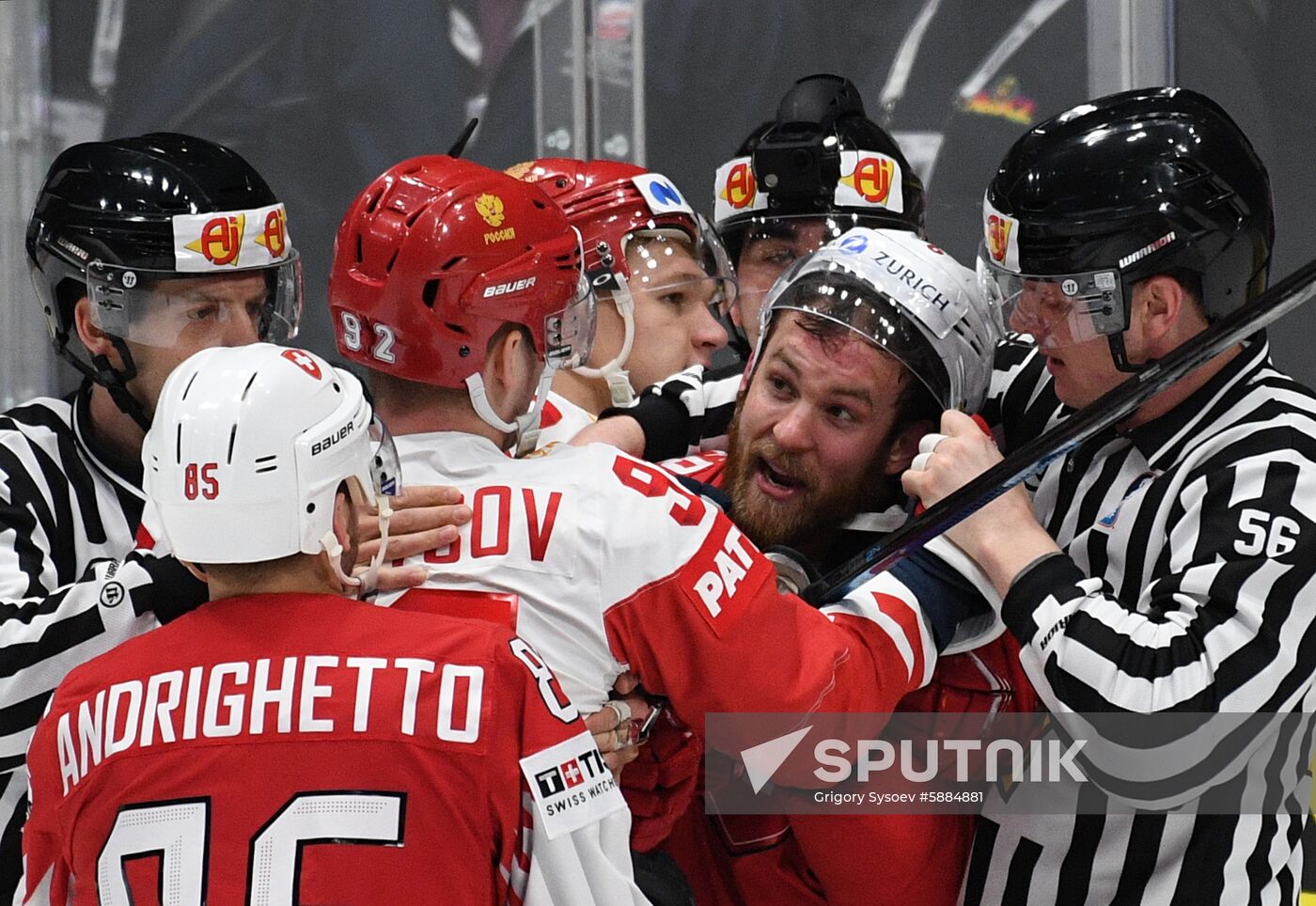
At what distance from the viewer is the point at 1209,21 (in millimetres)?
4605

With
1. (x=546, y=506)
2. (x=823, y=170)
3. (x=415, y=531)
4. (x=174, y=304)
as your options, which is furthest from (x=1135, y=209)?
(x=174, y=304)

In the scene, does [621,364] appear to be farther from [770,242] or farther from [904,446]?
Answer: [904,446]

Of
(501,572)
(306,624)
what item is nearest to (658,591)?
(501,572)

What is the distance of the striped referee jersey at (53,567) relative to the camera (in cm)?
228

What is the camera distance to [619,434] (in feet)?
9.80

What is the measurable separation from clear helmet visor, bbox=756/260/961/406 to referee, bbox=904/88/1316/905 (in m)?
0.15

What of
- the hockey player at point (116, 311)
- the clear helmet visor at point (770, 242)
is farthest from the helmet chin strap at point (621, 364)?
the hockey player at point (116, 311)

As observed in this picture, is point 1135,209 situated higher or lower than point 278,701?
higher

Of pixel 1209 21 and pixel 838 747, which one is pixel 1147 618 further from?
pixel 1209 21

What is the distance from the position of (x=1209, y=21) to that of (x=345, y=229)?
333 cm

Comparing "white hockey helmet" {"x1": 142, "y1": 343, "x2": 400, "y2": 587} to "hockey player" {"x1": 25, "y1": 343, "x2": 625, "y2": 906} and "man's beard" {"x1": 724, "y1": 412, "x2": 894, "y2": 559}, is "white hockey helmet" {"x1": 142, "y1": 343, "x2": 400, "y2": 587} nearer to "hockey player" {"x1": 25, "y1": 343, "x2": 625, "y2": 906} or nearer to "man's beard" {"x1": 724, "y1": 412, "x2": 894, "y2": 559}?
"hockey player" {"x1": 25, "y1": 343, "x2": 625, "y2": 906}

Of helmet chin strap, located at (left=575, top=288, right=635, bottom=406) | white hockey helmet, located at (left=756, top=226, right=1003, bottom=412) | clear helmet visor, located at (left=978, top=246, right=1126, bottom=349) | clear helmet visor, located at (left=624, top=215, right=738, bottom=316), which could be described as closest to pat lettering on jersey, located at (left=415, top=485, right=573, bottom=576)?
white hockey helmet, located at (left=756, top=226, right=1003, bottom=412)

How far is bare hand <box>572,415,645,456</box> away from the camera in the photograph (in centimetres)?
297

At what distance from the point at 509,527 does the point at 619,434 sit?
1.04 meters
